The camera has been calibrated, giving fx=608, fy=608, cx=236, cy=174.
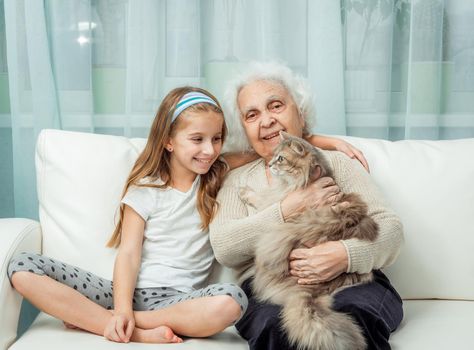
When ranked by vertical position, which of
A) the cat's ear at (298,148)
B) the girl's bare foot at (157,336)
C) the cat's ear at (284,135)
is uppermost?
the cat's ear at (284,135)

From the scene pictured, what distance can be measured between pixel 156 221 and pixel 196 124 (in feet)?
1.18

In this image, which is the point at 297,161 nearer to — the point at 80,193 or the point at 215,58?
the point at 80,193

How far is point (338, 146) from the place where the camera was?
2.19 m

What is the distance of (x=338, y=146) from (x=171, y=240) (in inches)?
26.9

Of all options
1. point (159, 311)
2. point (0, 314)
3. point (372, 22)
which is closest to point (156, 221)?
point (159, 311)

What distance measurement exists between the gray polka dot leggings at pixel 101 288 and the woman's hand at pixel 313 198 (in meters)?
0.32

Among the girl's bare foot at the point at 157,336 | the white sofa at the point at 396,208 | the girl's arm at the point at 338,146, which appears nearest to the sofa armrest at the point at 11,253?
the white sofa at the point at 396,208

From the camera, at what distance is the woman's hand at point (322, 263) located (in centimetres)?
181

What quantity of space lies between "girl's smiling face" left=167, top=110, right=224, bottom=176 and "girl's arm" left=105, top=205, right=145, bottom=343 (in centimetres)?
26

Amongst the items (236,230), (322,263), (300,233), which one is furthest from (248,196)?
(322,263)

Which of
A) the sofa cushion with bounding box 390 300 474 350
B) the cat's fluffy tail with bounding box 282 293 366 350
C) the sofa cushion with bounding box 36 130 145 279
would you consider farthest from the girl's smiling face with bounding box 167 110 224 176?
the sofa cushion with bounding box 390 300 474 350

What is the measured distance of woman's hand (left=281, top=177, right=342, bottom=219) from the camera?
1.94 meters

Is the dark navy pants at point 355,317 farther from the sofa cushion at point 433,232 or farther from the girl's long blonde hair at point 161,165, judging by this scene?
the girl's long blonde hair at point 161,165

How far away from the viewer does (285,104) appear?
215cm
